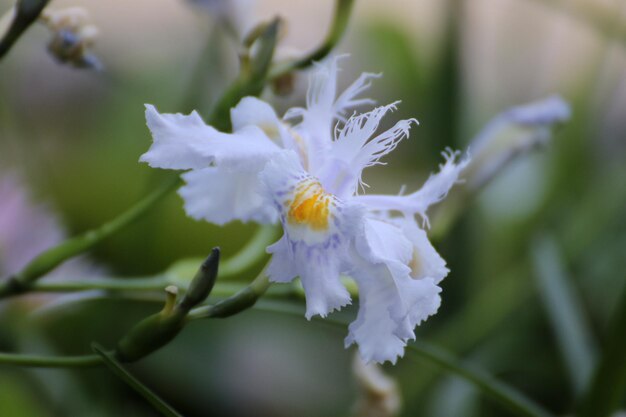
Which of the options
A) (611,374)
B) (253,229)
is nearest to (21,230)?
(253,229)

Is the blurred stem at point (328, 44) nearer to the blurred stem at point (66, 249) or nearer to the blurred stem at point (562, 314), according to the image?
the blurred stem at point (66, 249)

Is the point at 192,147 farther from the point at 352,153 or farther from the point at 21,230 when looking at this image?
the point at 21,230

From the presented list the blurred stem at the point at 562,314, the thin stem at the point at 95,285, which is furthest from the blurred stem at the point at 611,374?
the thin stem at the point at 95,285

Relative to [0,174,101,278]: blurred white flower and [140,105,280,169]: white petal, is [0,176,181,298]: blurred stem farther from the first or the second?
[0,174,101,278]: blurred white flower

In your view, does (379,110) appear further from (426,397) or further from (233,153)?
(426,397)

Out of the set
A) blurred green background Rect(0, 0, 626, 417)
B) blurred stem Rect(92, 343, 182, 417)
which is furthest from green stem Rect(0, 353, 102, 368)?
blurred green background Rect(0, 0, 626, 417)

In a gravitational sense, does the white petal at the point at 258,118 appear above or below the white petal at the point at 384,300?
above
